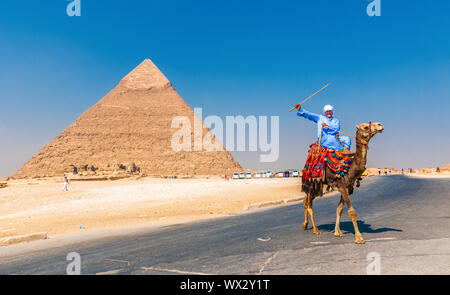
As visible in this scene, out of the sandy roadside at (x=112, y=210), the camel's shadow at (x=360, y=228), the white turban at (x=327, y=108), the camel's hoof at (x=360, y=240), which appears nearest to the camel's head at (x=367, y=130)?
the white turban at (x=327, y=108)

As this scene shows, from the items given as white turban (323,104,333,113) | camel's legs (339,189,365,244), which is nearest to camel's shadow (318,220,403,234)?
camel's legs (339,189,365,244)

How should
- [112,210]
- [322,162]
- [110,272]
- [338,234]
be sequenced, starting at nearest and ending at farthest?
[110,272], [338,234], [322,162], [112,210]

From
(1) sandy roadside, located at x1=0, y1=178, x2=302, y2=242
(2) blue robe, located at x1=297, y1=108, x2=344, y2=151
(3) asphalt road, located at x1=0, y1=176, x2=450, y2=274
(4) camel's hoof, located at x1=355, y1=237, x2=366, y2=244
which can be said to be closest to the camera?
(3) asphalt road, located at x1=0, y1=176, x2=450, y2=274

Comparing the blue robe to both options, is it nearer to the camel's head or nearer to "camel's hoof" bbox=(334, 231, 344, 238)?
the camel's head

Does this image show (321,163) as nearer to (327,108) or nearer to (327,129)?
(327,129)

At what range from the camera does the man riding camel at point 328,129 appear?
22.6 ft

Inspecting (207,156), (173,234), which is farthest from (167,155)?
(173,234)

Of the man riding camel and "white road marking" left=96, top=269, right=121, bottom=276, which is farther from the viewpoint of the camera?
the man riding camel

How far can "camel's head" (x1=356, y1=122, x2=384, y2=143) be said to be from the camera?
6023mm

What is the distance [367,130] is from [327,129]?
97 centimetres

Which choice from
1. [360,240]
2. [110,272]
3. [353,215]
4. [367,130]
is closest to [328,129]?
[367,130]

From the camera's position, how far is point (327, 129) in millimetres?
6992

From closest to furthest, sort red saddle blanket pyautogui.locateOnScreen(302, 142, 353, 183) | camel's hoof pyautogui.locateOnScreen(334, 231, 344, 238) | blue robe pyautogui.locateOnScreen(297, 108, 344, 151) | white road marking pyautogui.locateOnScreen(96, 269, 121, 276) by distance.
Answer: white road marking pyautogui.locateOnScreen(96, 269, 121, 276)
red saddle blanket pyautogui.locateOnScreen(302, 142, 353, 183)
camel's hoof pyautogui.locateOnScreen(334, 231, 344, 238)
blue robe pyautogui.locateOnScreen(297, 108, 344, 151)
